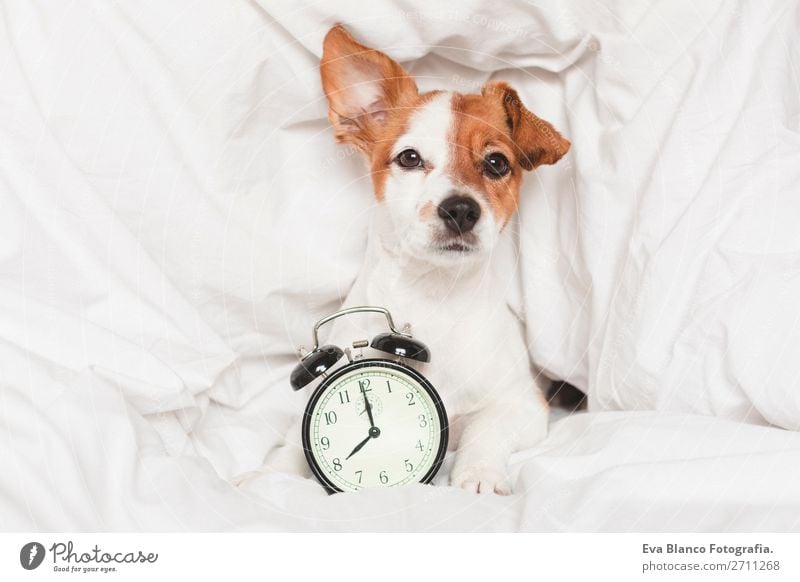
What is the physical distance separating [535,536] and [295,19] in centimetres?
156

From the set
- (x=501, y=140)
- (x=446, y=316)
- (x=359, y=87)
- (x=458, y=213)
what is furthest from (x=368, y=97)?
(x=446, y=316)

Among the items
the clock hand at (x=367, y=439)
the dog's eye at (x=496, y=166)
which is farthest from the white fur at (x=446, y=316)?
the clock hand at (x=367, y=439)

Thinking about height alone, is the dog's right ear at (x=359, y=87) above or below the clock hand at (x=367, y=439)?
above

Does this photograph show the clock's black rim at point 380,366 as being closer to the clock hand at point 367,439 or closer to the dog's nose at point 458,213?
the clock hand at point 367,439

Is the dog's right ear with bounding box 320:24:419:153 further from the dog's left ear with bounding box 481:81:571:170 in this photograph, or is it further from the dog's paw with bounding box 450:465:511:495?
the dog's paw with bounding box 450:465:511:495

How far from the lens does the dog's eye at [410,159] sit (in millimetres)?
2199

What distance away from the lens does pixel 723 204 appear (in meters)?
2.05

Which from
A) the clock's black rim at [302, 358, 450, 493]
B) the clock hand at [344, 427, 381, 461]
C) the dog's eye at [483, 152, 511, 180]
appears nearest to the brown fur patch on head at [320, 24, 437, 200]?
the dog's eye at [483, 152, 511, 180]

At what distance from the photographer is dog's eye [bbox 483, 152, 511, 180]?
222 cm

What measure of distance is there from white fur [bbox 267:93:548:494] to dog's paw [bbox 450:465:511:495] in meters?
0.07

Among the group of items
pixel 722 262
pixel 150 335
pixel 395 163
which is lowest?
pixel 150 335

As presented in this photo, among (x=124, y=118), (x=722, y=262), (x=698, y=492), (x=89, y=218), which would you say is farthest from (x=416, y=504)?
(x=124, y=118)

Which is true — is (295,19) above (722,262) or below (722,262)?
above

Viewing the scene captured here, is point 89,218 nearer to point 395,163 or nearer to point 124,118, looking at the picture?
point 124,118
